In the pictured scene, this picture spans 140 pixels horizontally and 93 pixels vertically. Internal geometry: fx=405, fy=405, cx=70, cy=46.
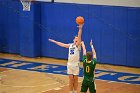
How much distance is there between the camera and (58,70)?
16188mm

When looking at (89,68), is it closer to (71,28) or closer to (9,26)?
(71,28)

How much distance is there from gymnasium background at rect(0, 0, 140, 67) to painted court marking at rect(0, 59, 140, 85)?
1362mm

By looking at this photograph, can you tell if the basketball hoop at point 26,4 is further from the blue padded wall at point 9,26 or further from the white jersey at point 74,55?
the white jersey at point 74,55

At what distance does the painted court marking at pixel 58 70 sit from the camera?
588 inches

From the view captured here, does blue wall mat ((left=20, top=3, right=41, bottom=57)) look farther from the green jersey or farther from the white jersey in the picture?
the green jersey

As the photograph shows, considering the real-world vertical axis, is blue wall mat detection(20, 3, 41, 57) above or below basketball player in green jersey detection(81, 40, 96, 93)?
above

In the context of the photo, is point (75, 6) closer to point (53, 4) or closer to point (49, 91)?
point (53, 4)

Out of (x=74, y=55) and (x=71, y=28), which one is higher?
(x=71, y=28)

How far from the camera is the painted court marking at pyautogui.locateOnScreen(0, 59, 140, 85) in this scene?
14.9m

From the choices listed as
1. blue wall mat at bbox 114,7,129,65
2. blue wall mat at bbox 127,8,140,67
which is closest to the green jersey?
blue wall mat at bbox 127,8,140,67

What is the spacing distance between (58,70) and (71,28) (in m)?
2.60

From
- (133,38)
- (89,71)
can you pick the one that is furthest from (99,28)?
(89,71)

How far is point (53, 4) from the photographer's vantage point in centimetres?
1845

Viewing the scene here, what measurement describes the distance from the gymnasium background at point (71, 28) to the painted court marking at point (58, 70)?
136cm
